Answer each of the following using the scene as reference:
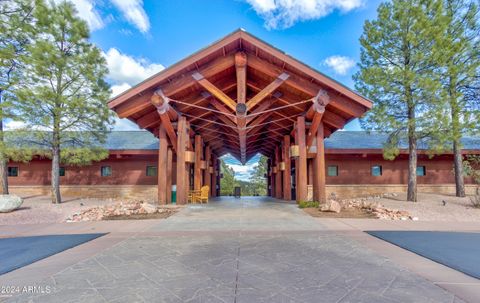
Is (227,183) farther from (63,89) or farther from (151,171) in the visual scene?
(63,89)

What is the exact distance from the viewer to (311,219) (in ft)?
22.9

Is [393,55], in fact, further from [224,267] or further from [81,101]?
[81,101]

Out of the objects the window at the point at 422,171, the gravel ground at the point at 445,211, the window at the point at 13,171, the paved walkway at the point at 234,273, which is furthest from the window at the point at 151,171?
the window at the point at 422,171

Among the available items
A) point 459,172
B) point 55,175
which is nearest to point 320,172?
point 459,172

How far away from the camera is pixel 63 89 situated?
443 inches

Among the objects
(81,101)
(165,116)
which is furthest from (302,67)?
(81,101)

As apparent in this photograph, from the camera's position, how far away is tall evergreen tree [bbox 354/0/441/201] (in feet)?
32.3

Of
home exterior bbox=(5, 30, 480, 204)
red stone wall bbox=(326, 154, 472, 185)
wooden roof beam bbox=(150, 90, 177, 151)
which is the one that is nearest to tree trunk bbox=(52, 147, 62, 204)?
home exterior bbox=(5, 30, 480, 204)

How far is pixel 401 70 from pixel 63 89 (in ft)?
51.6

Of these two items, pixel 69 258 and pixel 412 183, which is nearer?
pixel 69 258

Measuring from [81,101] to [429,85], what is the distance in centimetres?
1516

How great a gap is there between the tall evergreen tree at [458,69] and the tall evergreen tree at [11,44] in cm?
1740

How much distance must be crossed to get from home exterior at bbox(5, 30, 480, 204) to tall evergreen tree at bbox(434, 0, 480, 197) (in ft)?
10.3

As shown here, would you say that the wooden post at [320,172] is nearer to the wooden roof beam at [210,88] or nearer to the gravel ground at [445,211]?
the gravel ground at [445,211]
